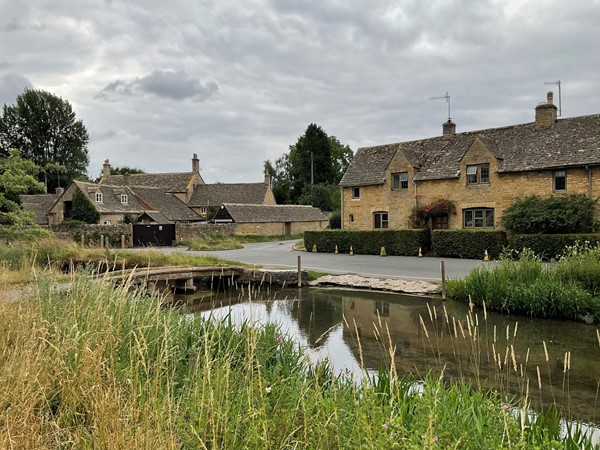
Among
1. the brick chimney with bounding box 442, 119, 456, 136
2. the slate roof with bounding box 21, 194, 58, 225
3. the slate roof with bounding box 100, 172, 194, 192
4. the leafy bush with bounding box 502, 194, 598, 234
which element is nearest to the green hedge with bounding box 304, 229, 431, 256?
the leafy bush with bounding box 502, 194, 598, 234

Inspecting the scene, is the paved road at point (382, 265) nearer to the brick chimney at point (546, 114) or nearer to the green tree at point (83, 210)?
the brick chimney at point (546, 114)

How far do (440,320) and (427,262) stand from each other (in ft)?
39.4

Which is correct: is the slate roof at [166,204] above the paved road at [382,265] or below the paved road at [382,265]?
above

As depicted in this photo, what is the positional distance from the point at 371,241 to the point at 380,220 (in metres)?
4.90

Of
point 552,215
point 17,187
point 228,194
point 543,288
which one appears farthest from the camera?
point 228,194

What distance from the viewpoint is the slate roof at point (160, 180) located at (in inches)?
2677

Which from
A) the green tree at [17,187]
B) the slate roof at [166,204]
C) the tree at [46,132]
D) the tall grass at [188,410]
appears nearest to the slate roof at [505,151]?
the green tree at [17,187]

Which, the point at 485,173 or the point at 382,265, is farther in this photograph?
the point at 485,173

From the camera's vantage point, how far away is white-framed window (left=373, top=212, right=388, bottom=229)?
118 ft

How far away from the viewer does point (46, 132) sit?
7412cm

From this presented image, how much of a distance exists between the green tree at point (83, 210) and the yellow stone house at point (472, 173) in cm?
2716

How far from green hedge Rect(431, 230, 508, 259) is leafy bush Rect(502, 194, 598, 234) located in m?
1.45

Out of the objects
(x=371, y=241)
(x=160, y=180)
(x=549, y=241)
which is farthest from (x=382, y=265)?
(x=160, y=180)

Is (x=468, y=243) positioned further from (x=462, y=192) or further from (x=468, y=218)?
(x=462, y=192)
